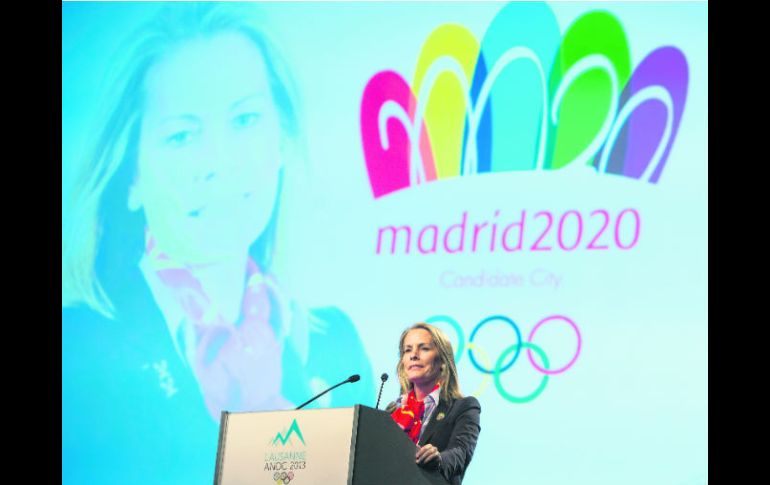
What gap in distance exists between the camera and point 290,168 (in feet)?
20.1

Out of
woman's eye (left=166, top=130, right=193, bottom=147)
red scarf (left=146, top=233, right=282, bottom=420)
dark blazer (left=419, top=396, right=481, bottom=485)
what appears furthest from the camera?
woman's eye (left=166, top=130, right=193, bottom=147)

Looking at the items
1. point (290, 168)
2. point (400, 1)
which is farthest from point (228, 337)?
point (400, 1)

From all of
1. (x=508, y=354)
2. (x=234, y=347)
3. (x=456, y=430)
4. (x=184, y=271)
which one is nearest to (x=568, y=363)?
(x=508, y=354)

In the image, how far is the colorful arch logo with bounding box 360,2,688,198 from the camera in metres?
5.69

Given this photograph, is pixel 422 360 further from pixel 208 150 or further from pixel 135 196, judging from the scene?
pixel 135 196

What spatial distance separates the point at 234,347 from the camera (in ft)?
19.6

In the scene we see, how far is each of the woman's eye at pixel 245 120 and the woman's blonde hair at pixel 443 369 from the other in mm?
2166

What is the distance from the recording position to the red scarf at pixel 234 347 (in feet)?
19.3

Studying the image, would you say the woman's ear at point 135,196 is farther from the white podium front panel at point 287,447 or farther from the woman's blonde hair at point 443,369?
the white podium front panel at point 287,447

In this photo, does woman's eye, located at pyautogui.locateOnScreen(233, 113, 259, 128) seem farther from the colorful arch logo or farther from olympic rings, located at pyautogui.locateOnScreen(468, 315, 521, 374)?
olympic rings, located at pyautogui.locateOnScreen(468, 315, 521, 374)

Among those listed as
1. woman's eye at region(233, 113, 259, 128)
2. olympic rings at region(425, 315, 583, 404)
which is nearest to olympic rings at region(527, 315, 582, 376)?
olympic rings at region(425, 315, 583, 404)

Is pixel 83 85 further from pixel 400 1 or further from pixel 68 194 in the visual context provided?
pixel 400 1

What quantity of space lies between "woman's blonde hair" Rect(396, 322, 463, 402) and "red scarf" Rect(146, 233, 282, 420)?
5.23 feet

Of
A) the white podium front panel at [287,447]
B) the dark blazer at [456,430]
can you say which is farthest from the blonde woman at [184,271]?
the white podium front panel at [287,447]
